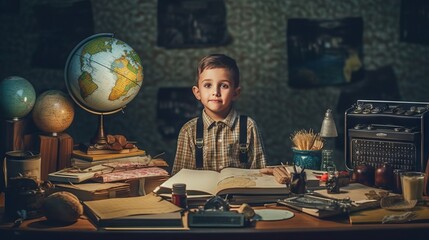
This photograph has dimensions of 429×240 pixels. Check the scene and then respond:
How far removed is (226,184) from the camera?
223 centimetres

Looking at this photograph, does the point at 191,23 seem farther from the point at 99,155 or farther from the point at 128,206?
the point at 128,206

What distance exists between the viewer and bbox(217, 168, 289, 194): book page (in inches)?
85.8

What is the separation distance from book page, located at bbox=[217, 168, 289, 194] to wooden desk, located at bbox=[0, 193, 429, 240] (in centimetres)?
24

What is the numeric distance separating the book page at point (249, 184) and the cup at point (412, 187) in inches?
17.1

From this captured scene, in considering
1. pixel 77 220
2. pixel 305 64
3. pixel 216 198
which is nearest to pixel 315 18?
pixel 305 64

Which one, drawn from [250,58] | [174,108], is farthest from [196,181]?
[250,58]

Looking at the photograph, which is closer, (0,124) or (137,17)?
(0,124)

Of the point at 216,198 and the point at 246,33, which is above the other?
the point at 246,33

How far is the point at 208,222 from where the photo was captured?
193 cm

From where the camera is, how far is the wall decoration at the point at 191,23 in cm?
338

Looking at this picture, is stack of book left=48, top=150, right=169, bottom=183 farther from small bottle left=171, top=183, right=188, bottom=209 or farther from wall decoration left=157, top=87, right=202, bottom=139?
wall decoration left=157, top=87, right=202, bottom=139

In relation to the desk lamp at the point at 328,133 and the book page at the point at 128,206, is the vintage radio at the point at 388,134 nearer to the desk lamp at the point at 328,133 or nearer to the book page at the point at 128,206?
the desk lamp at the point at 328,133

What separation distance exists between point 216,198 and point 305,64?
1.61 m

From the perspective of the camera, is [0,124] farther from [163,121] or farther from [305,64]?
[305,64]
